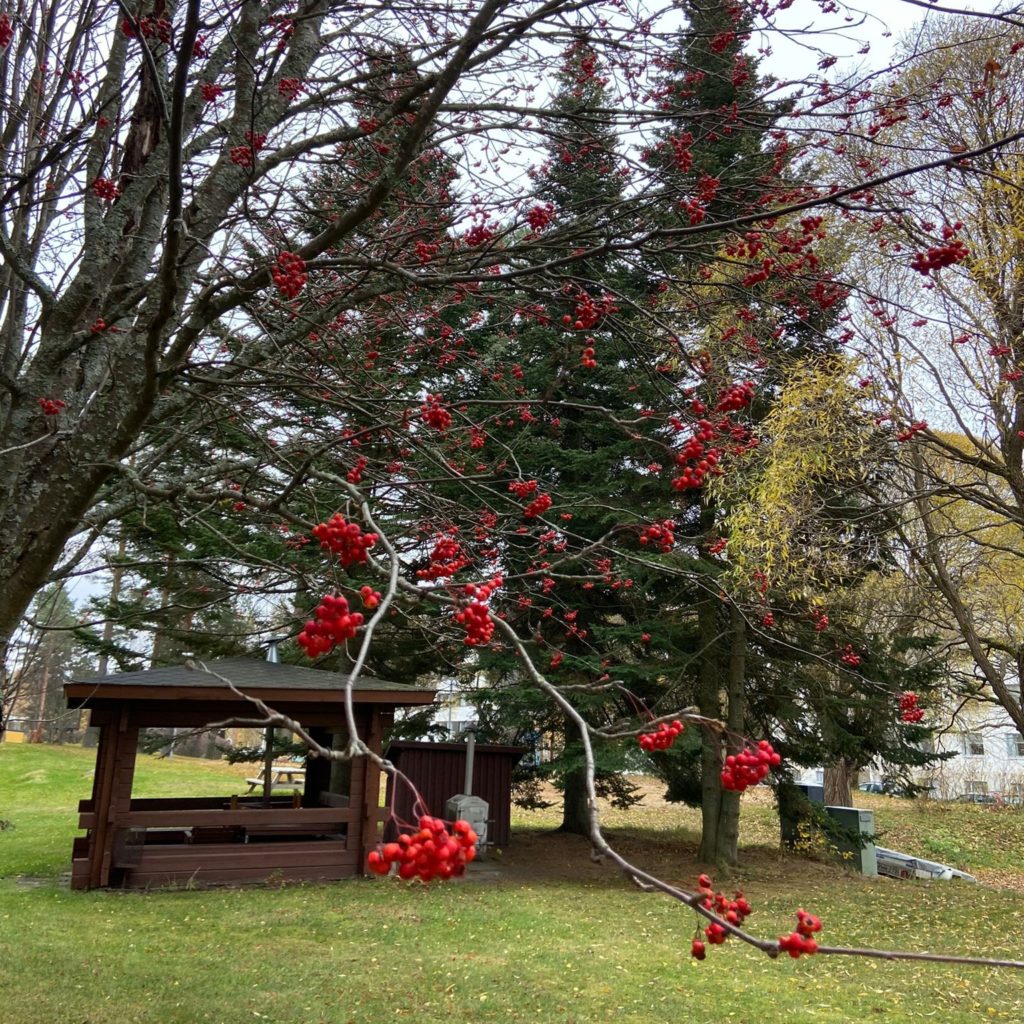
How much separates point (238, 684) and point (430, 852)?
8.70 m

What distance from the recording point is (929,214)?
29.5 ft

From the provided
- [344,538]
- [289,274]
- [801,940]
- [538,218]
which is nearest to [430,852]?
[801,940]

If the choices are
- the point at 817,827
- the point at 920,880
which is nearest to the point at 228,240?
the point at 817,827

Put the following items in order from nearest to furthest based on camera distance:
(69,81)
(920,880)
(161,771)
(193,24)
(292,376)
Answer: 1. (193,24)
2. (292,376)
3. (69,81)
4. (920,880)
5. (161,771)

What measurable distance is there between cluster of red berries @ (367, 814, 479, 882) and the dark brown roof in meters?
7.21

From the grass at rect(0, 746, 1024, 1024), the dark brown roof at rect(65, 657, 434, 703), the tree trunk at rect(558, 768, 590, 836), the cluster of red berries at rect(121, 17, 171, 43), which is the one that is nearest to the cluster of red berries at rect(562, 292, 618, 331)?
the cluster of red berries at rect(121, 17, 171, 43)

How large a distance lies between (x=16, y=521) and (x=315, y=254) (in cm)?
164

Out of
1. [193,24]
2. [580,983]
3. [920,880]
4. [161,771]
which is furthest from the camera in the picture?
[161,771]

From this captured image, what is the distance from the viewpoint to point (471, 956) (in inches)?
276

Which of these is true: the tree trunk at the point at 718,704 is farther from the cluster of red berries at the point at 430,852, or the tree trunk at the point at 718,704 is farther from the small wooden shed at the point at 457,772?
the cluster of red berries at the point at 430,852

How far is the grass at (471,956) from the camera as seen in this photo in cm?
563

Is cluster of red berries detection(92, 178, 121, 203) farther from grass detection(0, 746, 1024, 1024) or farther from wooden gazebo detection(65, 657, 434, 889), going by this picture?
wooden gazebo detection(65, 657, 434, 889)

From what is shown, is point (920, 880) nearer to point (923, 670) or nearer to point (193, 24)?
point (923, 670)

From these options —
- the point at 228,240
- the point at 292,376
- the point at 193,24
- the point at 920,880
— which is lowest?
the point at 920,880
